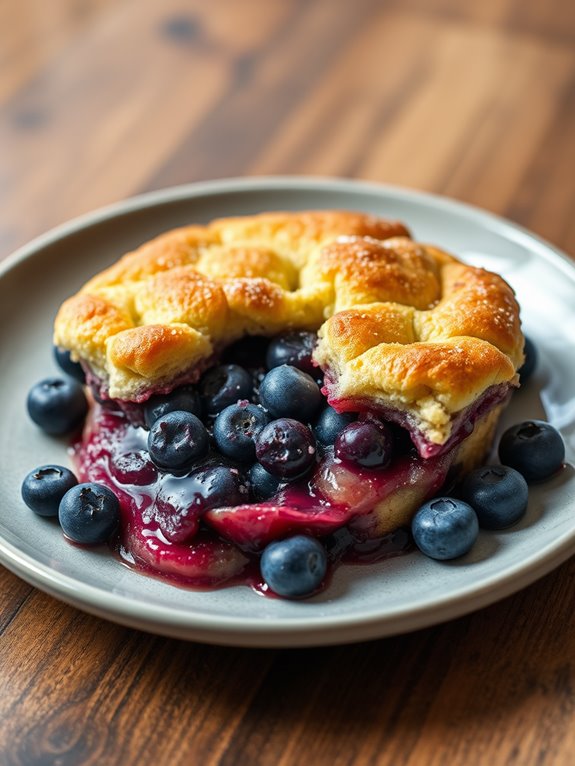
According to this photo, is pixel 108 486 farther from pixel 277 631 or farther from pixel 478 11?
pixel 478 11

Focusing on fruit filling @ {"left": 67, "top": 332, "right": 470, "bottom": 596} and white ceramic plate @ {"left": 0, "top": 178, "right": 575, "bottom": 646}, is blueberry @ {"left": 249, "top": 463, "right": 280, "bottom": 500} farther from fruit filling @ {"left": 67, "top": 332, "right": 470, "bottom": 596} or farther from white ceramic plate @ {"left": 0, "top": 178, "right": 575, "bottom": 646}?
white ceramic plate @ {"left": 0, "top": 178, "right": 575, "bottom": 646}

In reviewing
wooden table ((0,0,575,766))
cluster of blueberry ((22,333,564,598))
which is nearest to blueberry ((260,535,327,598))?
cluster of blueberry ((22,333,564,598))

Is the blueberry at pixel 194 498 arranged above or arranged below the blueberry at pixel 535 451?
below

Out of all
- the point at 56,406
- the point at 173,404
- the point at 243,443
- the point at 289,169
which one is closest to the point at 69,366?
the point at 56,406

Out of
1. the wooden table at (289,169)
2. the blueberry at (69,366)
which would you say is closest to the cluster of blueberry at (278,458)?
the wooden table at (289,169)

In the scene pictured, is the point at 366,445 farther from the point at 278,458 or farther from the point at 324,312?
the point at 324,312

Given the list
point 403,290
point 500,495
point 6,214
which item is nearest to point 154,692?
point 500,495

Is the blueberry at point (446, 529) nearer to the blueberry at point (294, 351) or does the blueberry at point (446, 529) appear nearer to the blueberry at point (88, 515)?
the blueberry at point (294, 351)
